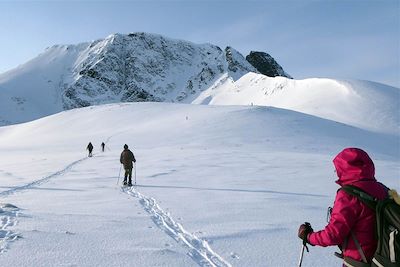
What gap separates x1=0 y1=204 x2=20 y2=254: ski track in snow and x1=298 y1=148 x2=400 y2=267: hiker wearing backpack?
5.20 meters

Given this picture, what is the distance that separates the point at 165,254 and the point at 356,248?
3597 millimetres

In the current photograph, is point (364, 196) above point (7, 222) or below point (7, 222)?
above

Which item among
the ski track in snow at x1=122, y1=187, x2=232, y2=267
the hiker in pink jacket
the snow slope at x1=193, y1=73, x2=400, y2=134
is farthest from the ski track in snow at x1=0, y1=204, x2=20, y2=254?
the snow slope at x1=193, y1=73, x2=400, y2=134

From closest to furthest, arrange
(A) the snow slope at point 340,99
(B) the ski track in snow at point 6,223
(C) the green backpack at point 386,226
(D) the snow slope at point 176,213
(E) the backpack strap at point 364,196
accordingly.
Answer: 1. (C) the green backpack at point 386,226
2. (E) the backpack strap at point 364,196
3. (D) the snow slope at point 176,213
4. (B) the ski track in snow at point 6,223
5. (A) the snow slope at point 340,99

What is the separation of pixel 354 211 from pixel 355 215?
0.04 meters

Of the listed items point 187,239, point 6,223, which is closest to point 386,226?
point 187,239

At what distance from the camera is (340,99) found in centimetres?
7850

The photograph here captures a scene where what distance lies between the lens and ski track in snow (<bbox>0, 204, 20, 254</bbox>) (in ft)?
23.4

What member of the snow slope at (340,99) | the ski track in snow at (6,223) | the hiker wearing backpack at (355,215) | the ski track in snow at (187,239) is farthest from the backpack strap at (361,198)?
the snow slope at (340,99)

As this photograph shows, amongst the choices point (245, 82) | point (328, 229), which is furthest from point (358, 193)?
point (245, 82)

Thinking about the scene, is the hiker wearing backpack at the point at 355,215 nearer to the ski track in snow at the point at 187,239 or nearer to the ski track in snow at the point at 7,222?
the ski track in snow at the point at 187,239

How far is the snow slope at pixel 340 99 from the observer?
63.8 m

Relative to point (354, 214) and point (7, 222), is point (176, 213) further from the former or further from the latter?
point (354, 214)

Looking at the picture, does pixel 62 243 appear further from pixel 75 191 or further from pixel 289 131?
pixel 289 131
